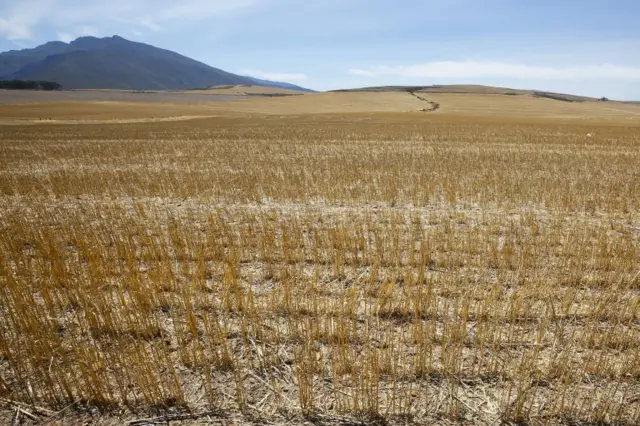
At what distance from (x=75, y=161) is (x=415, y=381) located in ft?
66.9

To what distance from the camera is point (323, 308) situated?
495cm

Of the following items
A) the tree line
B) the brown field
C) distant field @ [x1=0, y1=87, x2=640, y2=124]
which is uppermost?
the tree line

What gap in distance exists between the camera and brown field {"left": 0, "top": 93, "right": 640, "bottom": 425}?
11.4 ft

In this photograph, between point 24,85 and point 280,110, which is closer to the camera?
point 280,110

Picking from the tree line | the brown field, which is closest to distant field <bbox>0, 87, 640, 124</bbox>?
the tree line

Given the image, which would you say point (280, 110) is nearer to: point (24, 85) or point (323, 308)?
A: point (323, 308)

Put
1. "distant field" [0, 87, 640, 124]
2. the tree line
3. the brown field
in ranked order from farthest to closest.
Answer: the tree line → "distant field" [0, 87, 640, 124] → the brown field

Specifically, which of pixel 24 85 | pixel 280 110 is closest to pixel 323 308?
pixel 280 110

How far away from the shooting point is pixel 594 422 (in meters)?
3.25

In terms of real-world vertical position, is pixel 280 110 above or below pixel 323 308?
above

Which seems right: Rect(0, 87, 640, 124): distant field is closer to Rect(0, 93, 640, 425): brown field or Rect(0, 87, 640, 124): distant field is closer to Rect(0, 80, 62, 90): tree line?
Rect(0, 80, 62, 90): tree line

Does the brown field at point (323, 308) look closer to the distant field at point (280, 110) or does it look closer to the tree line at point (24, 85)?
the distant field at point (280, 110)

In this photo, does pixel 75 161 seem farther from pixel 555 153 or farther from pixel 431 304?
pixel 555 153

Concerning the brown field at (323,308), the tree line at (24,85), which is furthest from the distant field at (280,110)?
the brown field at (323,308)
